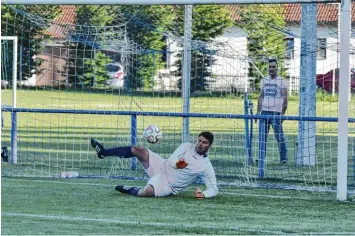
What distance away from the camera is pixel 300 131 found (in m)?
19.0

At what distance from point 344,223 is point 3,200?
3.96 metres

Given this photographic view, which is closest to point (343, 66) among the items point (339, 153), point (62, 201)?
point (339, 153)

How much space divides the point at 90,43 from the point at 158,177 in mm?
6695

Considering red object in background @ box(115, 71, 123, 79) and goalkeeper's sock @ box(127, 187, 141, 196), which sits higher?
red object in background @ box(115, 71, 123, 79)

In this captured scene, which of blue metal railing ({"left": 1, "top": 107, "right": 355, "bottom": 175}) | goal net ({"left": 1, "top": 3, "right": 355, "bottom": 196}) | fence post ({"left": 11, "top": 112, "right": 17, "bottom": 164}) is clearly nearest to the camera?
blue metal railing ({"left": 1, "top": 107, "right": 355, "bottom": 175})

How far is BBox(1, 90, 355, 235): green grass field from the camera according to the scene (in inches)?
448

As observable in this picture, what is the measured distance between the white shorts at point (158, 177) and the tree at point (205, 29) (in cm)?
1025

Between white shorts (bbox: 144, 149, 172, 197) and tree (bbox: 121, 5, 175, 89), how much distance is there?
23.4 feet

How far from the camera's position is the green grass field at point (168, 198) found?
11383 mm

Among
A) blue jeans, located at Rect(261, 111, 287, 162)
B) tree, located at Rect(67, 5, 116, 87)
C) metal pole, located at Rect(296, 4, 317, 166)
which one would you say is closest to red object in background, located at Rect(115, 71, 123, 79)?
tree, located at Rect(67, 5, 116, 87)

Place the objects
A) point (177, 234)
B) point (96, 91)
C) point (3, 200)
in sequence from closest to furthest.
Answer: point (177, 234)
point (3, 200)
point (96, 91)

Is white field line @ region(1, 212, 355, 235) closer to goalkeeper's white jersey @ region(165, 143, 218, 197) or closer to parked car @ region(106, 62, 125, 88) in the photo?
goalkeeper's white jersey @ region(165, 143, 218, 197)

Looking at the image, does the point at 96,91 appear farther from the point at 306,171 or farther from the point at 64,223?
the point at 64,223

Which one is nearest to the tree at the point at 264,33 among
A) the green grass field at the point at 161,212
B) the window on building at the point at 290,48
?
the window on building at the point at 290,48
